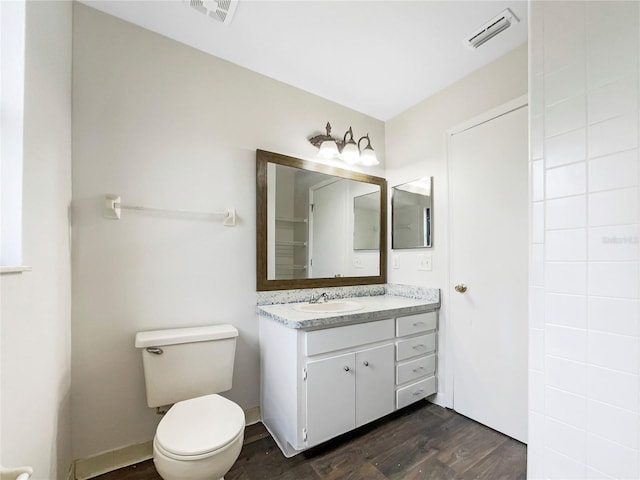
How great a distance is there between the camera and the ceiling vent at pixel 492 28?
1507 mm

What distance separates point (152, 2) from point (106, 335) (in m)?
1.73

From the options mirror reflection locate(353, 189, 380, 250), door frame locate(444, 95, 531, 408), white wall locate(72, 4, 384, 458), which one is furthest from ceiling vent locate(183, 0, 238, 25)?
door frame locate(444, 95, 531, 408)

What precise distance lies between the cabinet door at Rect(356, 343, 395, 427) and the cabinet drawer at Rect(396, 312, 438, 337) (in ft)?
0.45

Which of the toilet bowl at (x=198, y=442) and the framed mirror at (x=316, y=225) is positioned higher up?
the framed mirror at (x=316, y=225)

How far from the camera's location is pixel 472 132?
1976 millimetres

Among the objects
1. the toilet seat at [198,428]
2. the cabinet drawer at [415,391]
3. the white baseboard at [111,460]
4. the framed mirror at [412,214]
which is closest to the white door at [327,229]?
the framed mirror at [412,214]

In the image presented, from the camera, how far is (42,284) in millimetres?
1065

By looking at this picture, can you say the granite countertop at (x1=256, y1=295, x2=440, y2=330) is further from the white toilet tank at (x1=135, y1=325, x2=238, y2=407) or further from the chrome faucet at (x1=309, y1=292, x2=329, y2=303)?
the white toilet tank at (x1=135, y1=325, x2=238, y2=407)

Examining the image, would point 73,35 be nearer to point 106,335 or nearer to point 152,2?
point 152,2

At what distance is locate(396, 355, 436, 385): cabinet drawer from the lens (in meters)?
1.93

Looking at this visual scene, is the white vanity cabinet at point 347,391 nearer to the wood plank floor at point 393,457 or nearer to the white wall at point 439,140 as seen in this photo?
the wood plank floor at point 393,457

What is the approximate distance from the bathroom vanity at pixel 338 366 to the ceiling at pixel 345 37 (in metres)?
1.62

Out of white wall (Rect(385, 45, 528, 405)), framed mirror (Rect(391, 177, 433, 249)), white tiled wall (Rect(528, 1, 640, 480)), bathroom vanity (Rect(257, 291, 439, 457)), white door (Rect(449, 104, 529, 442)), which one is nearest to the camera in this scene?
white tiled wall (Rect(528, 1, 640, 480))

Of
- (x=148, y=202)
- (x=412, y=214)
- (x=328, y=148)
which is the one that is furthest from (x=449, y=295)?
(x=148, y=202)
